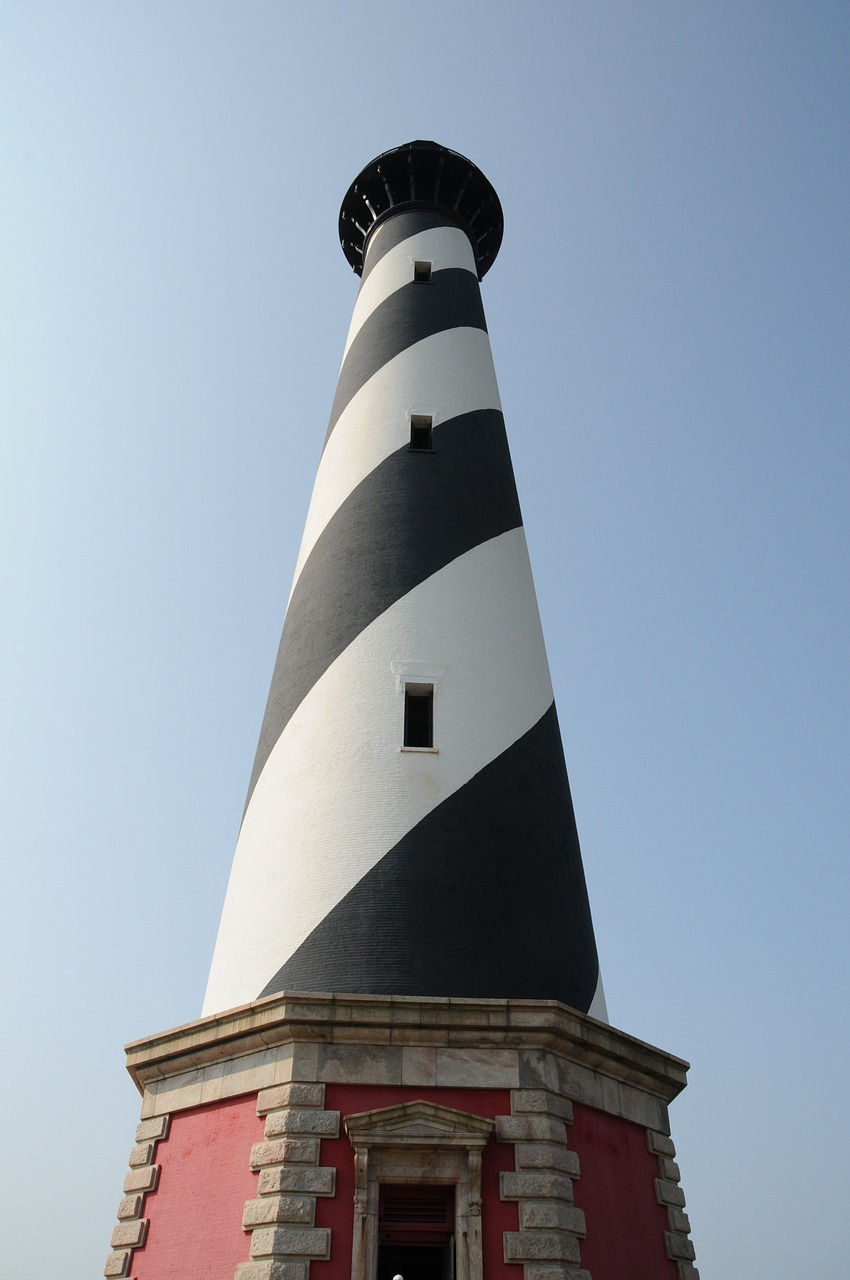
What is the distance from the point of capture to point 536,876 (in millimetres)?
7973

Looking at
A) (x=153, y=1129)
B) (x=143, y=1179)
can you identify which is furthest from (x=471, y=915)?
(x=143, y=1179)

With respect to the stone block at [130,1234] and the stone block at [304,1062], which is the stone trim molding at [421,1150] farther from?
the stone block at [130,1234]

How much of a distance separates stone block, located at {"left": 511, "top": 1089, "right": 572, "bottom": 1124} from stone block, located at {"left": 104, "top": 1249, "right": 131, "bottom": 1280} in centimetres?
280

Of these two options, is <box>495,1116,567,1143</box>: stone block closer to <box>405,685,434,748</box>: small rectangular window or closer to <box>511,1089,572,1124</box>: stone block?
<box>511,1089,572,1124</box>: stone block

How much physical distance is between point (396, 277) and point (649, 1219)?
32.5ft

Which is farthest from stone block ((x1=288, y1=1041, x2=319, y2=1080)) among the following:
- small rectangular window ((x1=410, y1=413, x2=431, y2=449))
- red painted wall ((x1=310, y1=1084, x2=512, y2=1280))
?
small rectangular window ((x1=410, y1=413, x2=431, y2=449))

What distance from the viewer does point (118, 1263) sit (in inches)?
277

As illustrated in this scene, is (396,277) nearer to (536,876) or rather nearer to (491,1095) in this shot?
(536,876)

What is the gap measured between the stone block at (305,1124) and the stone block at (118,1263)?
156cm

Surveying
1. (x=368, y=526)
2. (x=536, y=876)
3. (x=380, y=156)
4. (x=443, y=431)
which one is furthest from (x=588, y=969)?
(x=380, y=156)

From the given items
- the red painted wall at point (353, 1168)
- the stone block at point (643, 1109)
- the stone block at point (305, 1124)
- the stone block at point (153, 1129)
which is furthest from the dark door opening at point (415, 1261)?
the stone block at point (153, 1129)

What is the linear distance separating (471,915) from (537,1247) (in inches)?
81.6

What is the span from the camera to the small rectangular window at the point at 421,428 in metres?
10.7

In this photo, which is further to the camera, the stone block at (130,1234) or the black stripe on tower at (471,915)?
the black stripe on tower at (471,915)
